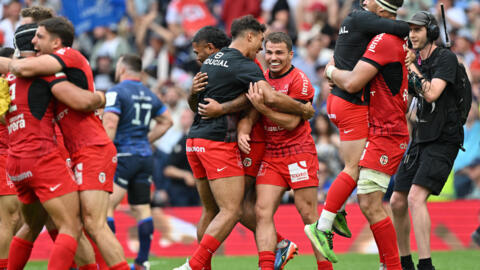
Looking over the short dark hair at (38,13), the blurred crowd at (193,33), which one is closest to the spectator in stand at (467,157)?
the blurred crowd at (193,33)

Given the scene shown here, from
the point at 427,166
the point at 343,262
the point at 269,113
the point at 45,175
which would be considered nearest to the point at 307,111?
the point at 269,113

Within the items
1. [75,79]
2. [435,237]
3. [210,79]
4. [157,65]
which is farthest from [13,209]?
[157,65]

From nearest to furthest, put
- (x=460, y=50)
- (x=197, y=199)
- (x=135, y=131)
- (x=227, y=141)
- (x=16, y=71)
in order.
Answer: (x=16, y=71)
(x=227, y=141)
(x=135, y=131)
(x=197, y=199)
(x=460, y=50)

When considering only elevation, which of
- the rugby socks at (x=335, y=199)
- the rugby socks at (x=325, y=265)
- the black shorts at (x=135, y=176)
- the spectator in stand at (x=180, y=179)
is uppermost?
the rugby socks at (x=335, y=199)

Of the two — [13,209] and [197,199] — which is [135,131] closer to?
[13,209]

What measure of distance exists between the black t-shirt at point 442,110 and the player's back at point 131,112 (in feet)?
13.0

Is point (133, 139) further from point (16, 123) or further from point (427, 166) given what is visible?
point (427, 166)

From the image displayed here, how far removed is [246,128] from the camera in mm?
7598

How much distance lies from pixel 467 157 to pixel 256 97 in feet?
23.3

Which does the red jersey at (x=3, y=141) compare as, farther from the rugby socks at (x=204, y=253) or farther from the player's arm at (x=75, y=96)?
the rugby socks at (x=204, y=253)

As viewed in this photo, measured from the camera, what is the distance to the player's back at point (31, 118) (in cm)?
653

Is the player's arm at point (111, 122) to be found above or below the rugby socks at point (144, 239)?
above

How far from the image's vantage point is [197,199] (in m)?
14.1

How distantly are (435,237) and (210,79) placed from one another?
21.1ft
